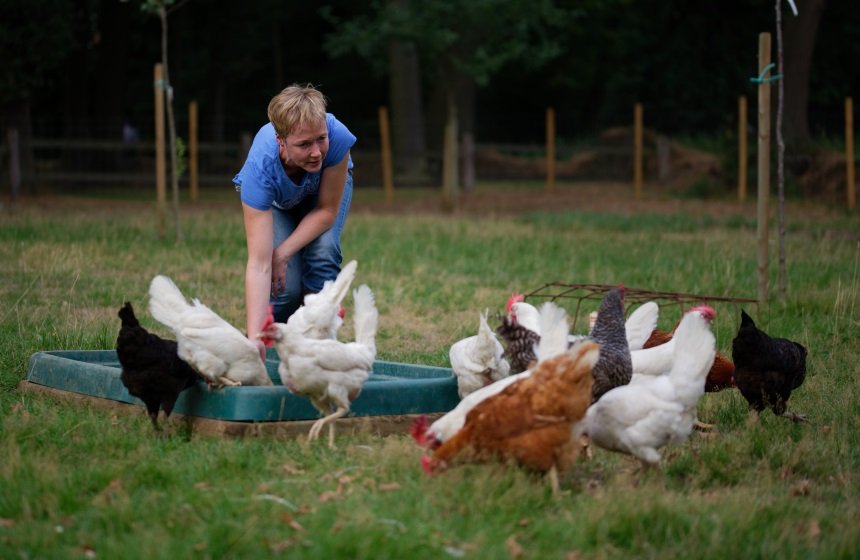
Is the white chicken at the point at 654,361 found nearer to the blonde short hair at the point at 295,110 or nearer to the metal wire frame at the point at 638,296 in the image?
the metal wire frame at the point at 638,296

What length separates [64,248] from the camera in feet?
38.3

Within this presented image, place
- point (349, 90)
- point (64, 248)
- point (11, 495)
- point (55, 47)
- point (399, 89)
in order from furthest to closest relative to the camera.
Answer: point (349, 90) → point (399, 89) → point (55, 47) → point (64, 248) → point (11, 495)

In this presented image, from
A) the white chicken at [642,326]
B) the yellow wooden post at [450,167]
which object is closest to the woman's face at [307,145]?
the white chicken at [642,326]

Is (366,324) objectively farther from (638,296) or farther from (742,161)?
(742,161)

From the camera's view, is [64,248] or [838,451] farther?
[64,248]

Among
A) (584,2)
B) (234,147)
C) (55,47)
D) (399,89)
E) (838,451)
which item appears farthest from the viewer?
(584,2)

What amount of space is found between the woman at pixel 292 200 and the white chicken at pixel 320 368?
0.42 meters

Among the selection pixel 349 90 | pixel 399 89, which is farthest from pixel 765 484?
pixel 349 90

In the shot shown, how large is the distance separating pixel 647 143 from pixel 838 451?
80.9 feet

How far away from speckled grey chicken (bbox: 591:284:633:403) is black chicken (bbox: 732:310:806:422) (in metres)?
0.65

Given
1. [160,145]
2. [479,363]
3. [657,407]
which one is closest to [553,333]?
[657,407]

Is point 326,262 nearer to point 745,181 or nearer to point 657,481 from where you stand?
point 657,481

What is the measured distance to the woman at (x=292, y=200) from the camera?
219 inches

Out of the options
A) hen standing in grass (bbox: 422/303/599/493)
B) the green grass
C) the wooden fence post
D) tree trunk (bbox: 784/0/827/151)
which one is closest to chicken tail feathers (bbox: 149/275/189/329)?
the green grass
